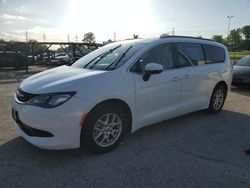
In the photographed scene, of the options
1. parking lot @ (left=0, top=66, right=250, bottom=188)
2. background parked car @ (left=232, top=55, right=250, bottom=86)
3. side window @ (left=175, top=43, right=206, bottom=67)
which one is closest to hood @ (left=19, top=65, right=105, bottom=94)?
parking lot @ (left=0, top=66, right=250, bottom=188)

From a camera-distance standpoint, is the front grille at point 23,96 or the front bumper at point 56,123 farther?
the front grille at point 23,96

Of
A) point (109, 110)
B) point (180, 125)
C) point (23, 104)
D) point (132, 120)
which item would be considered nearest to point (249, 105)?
point (180, 125)

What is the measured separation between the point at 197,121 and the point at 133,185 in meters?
2.82

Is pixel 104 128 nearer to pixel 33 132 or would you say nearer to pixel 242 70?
pixel 33 132

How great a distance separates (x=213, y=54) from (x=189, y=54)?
3.31 feet

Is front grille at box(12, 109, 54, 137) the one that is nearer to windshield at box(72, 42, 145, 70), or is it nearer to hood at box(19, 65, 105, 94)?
hood at box(19, 65, 105, 94)

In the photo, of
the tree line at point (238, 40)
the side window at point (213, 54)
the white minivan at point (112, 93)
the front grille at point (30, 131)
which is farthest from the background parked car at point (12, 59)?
the tree line at point (238, 40)

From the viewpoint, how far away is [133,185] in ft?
9.41

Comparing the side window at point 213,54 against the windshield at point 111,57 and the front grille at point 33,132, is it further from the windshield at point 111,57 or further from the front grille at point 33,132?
the front grille at point 33,132

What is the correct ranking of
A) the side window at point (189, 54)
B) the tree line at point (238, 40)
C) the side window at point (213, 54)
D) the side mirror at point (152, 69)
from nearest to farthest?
the side mirror at point (152, 69) → the side window at point (189, 54) → the side window at point (213, 54) → the tree line at point (238, 40)

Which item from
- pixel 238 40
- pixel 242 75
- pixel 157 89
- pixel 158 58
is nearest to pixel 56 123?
pixel 157 89

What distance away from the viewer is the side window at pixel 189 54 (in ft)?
15.3

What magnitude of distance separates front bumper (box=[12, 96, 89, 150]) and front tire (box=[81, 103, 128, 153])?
153mm

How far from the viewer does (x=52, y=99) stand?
3.18 metres
